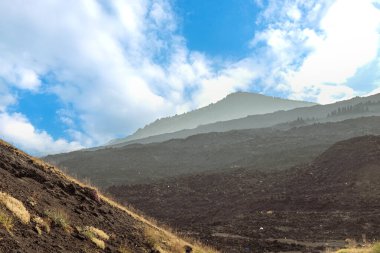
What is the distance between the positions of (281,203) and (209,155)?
4670cm

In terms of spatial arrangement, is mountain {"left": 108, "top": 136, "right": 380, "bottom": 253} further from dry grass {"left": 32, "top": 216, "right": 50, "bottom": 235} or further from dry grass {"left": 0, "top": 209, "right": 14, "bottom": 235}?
dry grass {"left": 0, "top": 209, "right": 14, "bottom": 235}

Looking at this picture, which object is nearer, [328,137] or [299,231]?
[299,231]

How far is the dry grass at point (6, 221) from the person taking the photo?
7.77 metres

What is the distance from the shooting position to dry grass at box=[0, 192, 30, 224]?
8703 millimetres

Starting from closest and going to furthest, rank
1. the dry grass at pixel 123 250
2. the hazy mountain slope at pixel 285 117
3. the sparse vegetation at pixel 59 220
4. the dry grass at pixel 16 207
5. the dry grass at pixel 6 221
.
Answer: the dry grass at pixel 6 221 → the dry grass at pixel 16 207 → the sparse vegetation at pixel 59 220 → the dry grass at pixel 123 250 → the hazy mountain slope at pixel 285 117

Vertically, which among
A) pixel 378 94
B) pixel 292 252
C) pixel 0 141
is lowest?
A: pixel 292 252

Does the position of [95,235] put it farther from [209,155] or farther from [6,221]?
[209,155]

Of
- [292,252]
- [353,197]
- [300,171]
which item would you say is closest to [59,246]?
[292,252]

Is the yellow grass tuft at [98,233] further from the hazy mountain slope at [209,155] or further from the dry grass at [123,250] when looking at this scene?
the hazy mountain slope at [209,155]

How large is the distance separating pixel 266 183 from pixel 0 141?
34.7 meters

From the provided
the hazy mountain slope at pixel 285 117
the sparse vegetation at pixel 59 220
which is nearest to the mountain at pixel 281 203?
the sparse vegetation at pixel 59 220

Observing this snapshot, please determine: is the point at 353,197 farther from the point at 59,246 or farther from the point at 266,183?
the point at 59,246

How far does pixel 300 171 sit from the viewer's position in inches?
1857

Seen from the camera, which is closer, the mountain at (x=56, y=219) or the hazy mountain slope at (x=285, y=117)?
the mountain at (x=56, y=219)
